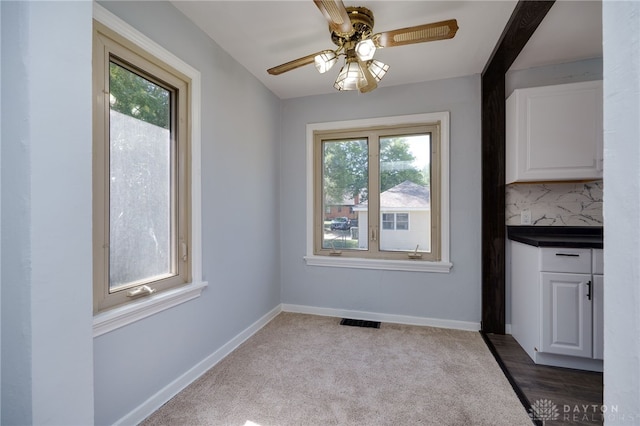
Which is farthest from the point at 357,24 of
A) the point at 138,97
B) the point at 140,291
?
the point at 140,291

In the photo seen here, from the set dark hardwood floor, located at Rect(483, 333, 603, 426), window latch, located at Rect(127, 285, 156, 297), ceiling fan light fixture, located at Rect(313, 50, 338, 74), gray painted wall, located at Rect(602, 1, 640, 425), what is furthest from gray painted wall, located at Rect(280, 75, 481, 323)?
gray painted wall, located at Rect(602, 1, 640, 425)

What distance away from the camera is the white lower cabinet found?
2033mm

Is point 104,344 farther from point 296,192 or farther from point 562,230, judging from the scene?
point 562,230

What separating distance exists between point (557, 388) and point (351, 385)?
Result: 138 cm

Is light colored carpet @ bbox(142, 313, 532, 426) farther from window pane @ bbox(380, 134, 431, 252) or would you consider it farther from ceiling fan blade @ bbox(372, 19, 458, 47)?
ceiling fan blade @ bbox(372, 19, 458, 47)

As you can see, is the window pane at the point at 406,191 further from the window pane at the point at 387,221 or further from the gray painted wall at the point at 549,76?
the gray painted wall at the point at 549,76

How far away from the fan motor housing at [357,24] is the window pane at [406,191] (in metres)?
1.44

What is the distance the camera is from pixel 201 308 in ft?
6.99

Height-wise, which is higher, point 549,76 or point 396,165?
point 549,76

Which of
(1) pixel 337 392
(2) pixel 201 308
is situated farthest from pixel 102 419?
(1) pixel 337 392

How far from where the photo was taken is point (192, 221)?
205cm

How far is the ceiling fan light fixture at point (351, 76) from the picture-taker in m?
1.86

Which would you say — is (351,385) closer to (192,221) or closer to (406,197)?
(192,221)

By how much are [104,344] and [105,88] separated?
1.33 meters
